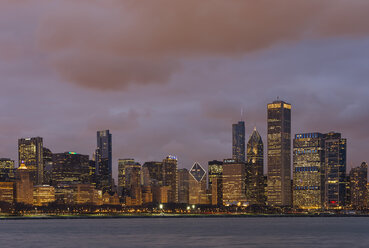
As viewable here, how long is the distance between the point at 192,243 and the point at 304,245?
958 inches

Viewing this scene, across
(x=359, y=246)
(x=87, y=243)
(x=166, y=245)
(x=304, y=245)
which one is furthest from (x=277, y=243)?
(x=87, y=243)

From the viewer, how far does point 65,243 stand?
135m

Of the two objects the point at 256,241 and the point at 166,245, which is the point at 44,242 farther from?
the point at 256,241

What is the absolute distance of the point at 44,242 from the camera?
451 feet

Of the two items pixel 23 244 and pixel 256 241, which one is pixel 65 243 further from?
pixel 256 241

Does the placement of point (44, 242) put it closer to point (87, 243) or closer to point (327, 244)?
point (87, 243)

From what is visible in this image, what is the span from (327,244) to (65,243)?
58.6 meters

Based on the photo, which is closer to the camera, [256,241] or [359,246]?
[359,246]

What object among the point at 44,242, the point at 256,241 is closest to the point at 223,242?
the point at 256,241

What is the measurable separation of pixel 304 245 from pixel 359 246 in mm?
11816

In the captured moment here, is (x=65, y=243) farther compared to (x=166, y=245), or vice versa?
(x=65, y=243)

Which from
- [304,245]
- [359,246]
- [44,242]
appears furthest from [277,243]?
[44,242]

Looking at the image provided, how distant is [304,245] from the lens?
127750mm

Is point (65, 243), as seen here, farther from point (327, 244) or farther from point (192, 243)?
point (327, 244)
